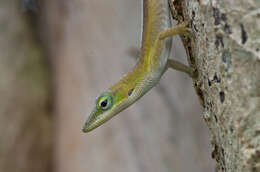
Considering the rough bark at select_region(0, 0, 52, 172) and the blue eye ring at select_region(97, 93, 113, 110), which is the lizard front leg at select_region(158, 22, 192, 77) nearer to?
the blue eye ring at select_region(97, 93, 113, 110)

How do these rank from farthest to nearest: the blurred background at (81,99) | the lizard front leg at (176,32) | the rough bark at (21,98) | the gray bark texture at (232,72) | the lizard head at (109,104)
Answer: the rough bark at (21,98) < the blurred background at (81,99) < the lizard head at (109,104) < the lizard front leg at (176,32) < the gray bark texture at (232,72)

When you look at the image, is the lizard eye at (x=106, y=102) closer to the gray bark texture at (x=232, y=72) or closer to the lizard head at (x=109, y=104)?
the lizard head at (x=109, y=104)

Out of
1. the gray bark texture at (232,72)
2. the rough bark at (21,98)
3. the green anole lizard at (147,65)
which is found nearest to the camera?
the gray bark texture at (232,72)

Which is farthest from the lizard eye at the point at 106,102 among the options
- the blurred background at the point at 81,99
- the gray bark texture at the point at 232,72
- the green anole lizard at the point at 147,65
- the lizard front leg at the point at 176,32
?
the blurred background at the point at 81,99

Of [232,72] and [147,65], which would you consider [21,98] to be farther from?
[232,72]

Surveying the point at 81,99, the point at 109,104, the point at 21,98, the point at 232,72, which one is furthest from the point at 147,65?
the point at 21,98

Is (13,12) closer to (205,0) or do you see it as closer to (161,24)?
(161,24)

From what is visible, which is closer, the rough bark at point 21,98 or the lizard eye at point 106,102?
the lizard eye at point 106,102

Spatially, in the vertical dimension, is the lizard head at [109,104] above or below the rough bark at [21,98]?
below
